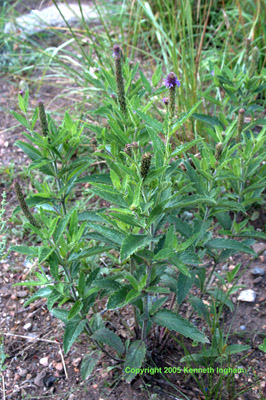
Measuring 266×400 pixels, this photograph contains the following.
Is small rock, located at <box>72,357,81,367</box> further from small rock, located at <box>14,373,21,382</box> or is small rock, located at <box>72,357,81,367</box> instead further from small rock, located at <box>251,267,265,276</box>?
small rock, located at <box>251,267,265,276</box>

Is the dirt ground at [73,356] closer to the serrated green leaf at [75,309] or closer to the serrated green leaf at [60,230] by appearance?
the serrated green leaf at [75,309]

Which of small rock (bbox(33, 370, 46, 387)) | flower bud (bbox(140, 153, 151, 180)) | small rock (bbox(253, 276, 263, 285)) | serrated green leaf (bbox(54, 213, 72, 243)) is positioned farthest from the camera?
small rock (bbox(253, 276, 263, 285))

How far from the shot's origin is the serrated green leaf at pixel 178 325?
156 cm

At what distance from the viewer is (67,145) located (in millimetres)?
1777

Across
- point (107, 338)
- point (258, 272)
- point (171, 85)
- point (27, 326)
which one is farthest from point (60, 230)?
point (258, 272)

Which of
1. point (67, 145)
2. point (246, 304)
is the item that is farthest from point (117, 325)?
point (67, 145)

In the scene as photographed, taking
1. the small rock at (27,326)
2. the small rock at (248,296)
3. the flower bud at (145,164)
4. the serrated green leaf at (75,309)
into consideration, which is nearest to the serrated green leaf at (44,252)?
the serrated green leaf at (75,309)

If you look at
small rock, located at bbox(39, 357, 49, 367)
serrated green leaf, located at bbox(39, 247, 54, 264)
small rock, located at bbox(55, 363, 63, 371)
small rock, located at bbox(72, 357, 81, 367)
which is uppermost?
serrated green leaf, located at bbox(39, 247, 54, 264)

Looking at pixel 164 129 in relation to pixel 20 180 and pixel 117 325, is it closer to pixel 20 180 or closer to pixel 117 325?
pixel 117 325

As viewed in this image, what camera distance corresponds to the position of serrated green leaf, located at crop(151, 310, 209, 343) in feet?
5.10

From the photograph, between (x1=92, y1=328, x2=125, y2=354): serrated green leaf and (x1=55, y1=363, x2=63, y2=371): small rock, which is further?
(x1=55, y1=363, x2=63, y2=371): small rock

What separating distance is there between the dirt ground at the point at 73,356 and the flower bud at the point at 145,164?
0.94 meters

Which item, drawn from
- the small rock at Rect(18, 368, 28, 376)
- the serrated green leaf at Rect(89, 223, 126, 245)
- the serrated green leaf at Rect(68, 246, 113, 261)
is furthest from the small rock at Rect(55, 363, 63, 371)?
the serrated green leaf at Rect(89, 223, 126, 245)

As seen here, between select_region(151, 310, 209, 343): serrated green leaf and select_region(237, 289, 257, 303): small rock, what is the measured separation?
29.0 inches
